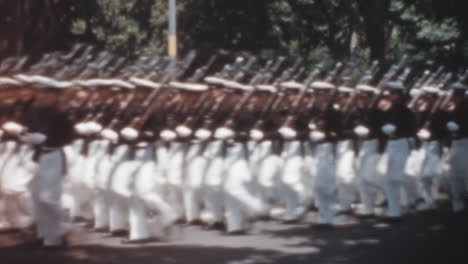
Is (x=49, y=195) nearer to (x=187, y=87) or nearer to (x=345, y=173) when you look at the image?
(x=187, y=87)

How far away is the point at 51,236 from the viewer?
1128 centimetres

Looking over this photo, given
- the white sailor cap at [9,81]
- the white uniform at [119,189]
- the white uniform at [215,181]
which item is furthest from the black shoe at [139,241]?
the white sailor cap at [9,81]

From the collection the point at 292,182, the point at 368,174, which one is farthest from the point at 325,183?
the point at 368,174

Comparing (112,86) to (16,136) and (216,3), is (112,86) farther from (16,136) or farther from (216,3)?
(216,3)

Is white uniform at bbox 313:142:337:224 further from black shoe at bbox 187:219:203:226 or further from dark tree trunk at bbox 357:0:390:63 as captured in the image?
dark tree trunk at bbox 357:0:390:63

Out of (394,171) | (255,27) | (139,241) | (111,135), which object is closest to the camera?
(139,241)

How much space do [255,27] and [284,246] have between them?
1708 centimetres

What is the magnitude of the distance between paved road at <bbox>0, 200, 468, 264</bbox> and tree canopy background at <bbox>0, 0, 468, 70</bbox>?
7287mm

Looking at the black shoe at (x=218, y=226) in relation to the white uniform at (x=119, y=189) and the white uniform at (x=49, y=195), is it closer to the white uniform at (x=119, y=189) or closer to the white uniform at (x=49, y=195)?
the white uniform at (x=119, y=189)

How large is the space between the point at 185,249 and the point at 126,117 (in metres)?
2.50

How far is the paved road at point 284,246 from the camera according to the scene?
33.6 feet

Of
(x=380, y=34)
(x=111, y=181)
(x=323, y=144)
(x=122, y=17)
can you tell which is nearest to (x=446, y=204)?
(x=323, y=144)

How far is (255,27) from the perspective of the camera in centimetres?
2758

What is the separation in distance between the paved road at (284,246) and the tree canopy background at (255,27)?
729cm
